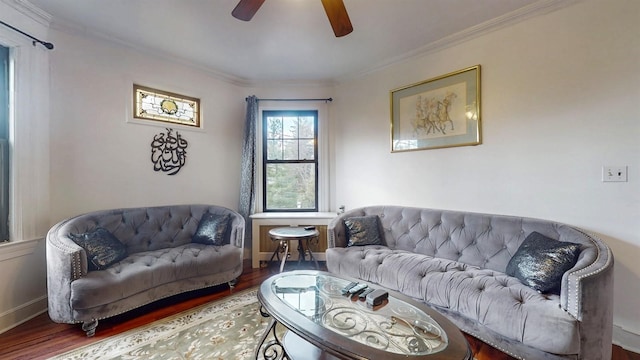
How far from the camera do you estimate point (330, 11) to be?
1684mm

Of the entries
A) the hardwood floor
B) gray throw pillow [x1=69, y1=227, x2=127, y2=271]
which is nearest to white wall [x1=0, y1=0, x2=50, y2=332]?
the hardwood floor

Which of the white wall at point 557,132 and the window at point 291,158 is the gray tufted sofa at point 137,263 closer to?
the window at point 291,158

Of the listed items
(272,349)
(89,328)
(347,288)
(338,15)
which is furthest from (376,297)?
(89,328)

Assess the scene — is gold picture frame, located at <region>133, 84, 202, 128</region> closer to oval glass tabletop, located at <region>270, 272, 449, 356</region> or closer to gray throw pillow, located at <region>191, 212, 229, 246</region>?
gray throw pillow, located at <region>191, 212, 229, 246</region>

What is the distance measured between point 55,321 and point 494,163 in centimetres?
388

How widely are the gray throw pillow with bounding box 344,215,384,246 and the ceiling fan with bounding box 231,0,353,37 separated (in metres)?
1.91

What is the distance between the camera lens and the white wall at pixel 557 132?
191cm

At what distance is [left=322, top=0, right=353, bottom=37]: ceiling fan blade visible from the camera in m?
1.62

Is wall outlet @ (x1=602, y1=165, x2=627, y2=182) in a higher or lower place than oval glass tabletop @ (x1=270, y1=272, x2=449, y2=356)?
higher

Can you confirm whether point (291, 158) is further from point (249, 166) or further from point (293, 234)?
point (293, 234)

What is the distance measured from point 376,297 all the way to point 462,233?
1358 millimetres

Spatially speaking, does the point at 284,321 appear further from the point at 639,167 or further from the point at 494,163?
the point at 639,167

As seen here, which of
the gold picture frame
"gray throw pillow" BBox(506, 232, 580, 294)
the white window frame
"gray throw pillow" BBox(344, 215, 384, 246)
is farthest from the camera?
the white window frame

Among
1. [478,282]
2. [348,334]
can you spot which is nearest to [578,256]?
[478,282]
